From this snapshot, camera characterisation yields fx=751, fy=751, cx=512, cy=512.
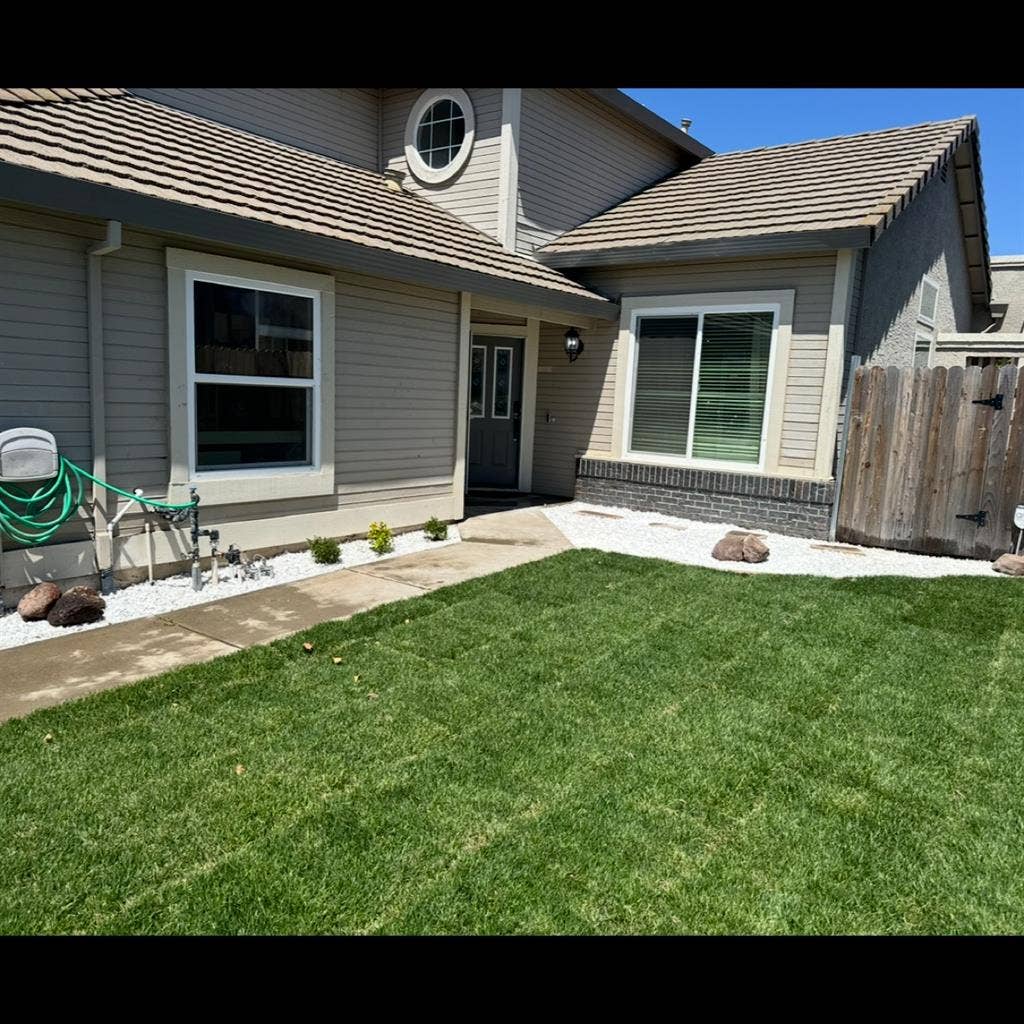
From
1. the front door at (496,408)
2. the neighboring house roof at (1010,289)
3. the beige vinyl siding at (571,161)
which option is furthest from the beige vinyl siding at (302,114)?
the neighboring house roof at (1010,289)

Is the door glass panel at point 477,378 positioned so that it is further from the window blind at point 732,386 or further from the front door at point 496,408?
the window blind at point 732,386

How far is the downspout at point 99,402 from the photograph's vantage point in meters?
5.33

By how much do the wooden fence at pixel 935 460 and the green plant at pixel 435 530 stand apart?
14.6 ft

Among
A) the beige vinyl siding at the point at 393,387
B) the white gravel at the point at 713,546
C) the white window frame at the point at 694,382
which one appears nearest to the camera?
the white gravel at the point at 713,546

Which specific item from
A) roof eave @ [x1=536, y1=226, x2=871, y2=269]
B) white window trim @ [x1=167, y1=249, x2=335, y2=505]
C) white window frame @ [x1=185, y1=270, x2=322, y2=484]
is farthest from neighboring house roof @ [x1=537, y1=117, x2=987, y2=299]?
white window frame @ [x1=185, y1=270, x2=322, y2=484]

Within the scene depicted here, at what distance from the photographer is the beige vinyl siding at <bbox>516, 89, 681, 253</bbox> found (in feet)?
34.0

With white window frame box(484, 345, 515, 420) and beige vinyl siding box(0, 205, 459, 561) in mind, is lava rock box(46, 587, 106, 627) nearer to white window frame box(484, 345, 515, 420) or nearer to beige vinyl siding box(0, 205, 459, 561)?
beige vinyl siding box(0, 205, 459, 561)

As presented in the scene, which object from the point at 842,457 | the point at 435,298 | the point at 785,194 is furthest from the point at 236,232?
the point at 785,194

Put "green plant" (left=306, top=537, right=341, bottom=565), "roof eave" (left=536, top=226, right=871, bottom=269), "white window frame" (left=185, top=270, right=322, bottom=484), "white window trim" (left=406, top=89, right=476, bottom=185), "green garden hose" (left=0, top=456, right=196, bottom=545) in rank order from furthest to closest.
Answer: "white window trim" (left=406, top=89, right=476, bottom=185) → "roof eave" (left=536, top=226, right=871, bottom=269) → "green plant" (left=306, top=537, right=341, bottom=565) → "white window frame" (left=185, top=270, right=322, bottom=484) → "green garden hose" (left=0, top=456, right=196, bottom=545)

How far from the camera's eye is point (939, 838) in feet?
9.23

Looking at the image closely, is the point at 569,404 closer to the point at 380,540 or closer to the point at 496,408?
the point at 496,408

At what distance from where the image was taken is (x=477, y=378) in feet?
37.2
